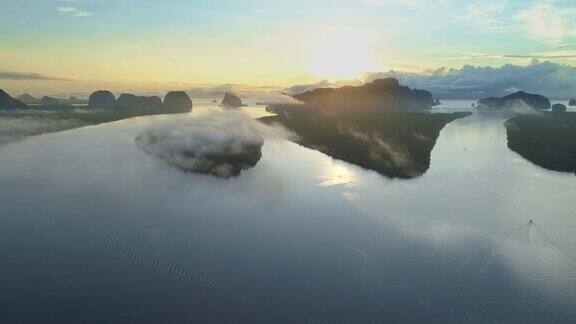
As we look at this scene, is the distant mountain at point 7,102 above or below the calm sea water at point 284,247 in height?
above

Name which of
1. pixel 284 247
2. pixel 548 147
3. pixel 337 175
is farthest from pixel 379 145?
pixel 284 247

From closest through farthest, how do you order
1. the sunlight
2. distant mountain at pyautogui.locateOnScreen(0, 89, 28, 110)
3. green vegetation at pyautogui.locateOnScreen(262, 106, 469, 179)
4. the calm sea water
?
the calm sea water → the sunlight → green vegetation at pyautogui.locateOnScreen(262, 106, 469, 179) → distant mountain at pyautogui.locateOnScreen(0, 89, 28, 110)

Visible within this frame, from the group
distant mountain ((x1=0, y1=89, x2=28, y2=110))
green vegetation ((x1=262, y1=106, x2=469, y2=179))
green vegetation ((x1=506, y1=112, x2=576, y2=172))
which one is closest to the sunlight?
green vegetation ((x1=262, y1=106, x2=469, y2=179))

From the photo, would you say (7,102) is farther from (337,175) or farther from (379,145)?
(337,175)

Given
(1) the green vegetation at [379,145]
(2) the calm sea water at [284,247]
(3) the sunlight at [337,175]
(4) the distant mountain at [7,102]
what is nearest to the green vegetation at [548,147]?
(2) the calm sea water at [284,247]

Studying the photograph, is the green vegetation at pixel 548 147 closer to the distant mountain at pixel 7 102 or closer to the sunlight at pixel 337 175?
the sunlight at pixel 337 175

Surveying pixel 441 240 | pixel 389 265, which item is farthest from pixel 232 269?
pixel 441 240

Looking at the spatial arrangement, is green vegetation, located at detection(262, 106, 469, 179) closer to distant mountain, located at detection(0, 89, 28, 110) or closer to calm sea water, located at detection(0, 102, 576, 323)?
calm sea water, located at detection(0, 102, 576, 323)

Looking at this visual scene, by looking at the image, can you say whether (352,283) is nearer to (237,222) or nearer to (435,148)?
(237,222)

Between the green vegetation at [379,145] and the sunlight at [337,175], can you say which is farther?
the green vegetation at [379,145]
